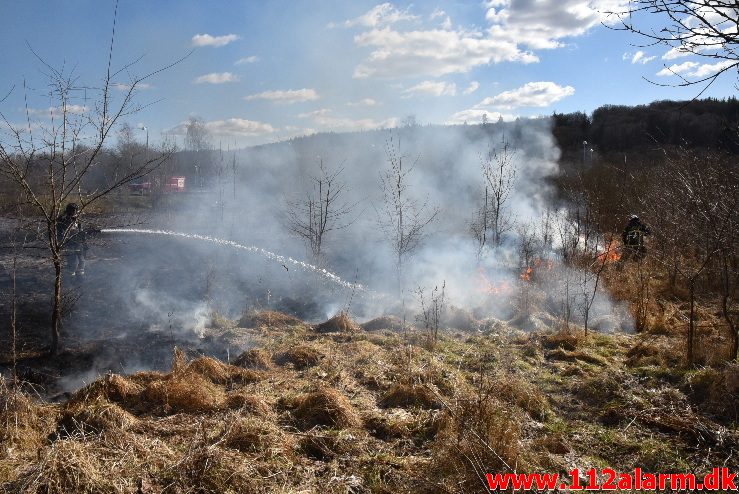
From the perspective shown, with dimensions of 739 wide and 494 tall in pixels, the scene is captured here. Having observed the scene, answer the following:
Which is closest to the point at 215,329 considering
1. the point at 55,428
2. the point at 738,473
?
the point at 55,428

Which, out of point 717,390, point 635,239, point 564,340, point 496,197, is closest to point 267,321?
point 564,340

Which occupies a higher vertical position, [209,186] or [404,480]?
[209,186]

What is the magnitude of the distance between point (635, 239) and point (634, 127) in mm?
30543

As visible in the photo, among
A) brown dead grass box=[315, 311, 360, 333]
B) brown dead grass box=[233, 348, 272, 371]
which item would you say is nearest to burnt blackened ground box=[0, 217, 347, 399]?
brown dead grass box=[233, 348, 272, 371]

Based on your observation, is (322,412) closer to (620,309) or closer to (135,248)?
(620,309)

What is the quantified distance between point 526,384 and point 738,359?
3.13 meters

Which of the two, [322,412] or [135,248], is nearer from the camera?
[322,412]

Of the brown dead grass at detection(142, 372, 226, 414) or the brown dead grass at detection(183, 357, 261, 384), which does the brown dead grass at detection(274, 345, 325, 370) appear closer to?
the brown dead grass at detection(183, 357, 261, 384)

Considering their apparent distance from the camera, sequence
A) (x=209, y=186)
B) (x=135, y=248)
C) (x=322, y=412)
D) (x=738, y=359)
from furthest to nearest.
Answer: (x=209, y=186) < (x=135, y=248) < (x=738, y=359) < (x=322, y=412)

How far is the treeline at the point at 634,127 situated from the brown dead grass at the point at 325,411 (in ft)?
Answer: 108

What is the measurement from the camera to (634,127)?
3825cm

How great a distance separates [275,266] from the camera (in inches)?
671

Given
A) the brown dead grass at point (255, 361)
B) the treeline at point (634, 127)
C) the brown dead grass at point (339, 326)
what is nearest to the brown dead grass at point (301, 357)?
the brown dead grass at point (255, 361)

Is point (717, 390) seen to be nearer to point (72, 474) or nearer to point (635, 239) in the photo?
point (72, 474)
